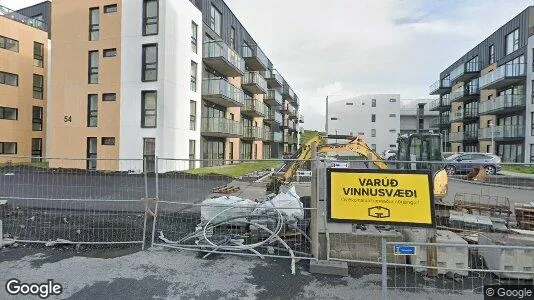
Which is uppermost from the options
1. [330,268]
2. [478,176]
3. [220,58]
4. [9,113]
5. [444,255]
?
[220,58]

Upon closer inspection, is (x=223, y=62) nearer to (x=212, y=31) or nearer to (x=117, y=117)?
(x=212, y=31)

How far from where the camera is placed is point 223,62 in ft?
83.5

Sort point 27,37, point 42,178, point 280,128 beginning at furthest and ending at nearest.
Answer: point 280,128 → point 27,37 → point 42,178

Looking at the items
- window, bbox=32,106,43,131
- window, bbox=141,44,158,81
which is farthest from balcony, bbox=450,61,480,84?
window, bbox=32,106,43,131

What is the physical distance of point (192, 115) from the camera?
23.2 metres

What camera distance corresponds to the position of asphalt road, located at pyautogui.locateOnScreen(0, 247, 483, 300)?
14.2 ft

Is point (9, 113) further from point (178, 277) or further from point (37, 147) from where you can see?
point (178, 277)

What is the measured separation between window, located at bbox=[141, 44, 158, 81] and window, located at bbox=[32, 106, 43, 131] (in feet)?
50.0

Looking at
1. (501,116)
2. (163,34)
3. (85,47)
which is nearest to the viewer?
(163,34)

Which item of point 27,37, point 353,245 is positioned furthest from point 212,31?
point 353,245

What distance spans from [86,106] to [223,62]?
1048 centimetres

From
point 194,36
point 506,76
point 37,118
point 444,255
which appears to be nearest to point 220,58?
point 194,36

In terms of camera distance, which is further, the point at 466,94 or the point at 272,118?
the point at 272,118

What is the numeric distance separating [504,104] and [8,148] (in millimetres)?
44308
